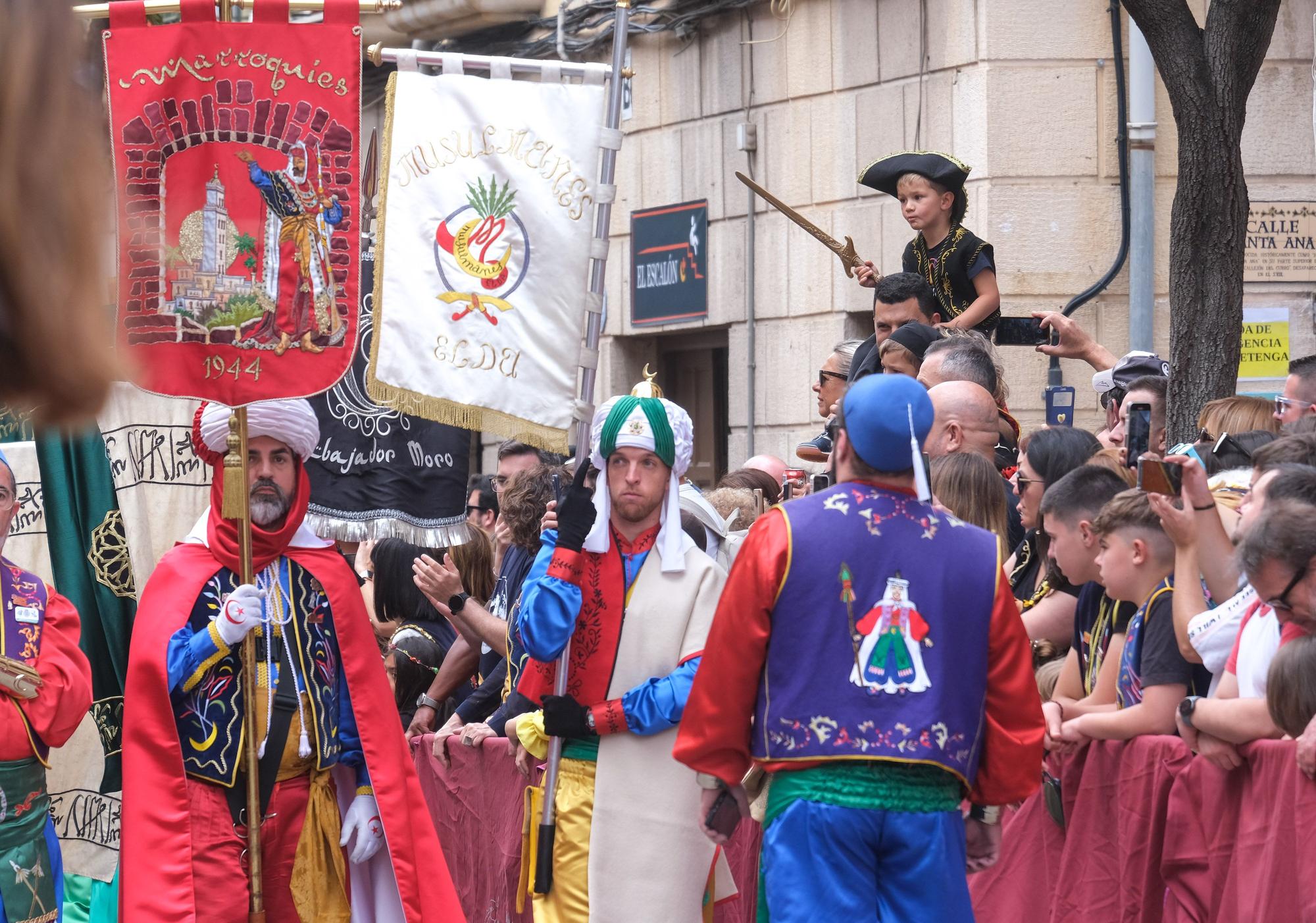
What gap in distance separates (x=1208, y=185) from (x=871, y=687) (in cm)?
400

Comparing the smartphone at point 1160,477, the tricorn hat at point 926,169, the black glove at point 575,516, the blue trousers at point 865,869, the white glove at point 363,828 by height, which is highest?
the tricorn hat at point 926,169

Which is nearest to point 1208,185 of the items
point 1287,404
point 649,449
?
point 1287,404

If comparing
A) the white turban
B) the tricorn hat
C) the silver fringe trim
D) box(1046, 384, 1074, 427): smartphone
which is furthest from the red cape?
box(1046, 384, 1074, 427): smartphone

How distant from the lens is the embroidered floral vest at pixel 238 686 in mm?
5281

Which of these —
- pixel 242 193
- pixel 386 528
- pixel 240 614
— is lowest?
pixel 240 614

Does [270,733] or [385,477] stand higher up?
[385,477]

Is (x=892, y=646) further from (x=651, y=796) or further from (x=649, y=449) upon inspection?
(x=649, y=449)

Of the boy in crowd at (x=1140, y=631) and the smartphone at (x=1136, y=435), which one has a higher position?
the smartphone at (x=1136, y=435)

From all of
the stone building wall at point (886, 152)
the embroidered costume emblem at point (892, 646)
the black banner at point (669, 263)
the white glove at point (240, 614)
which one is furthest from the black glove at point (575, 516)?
the black banner at point (669, 263)

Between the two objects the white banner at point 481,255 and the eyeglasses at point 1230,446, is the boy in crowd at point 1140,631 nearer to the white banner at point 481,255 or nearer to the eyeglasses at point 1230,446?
the eyeglasses at point 1230,446

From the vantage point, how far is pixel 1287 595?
4293 mm

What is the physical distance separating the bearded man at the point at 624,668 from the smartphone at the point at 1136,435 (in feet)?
4.58

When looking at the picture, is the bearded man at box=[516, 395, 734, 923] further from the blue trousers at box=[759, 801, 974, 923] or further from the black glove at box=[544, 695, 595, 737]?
the blue trousers at box=[759, 801, 974, 923]

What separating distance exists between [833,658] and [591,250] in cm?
203
